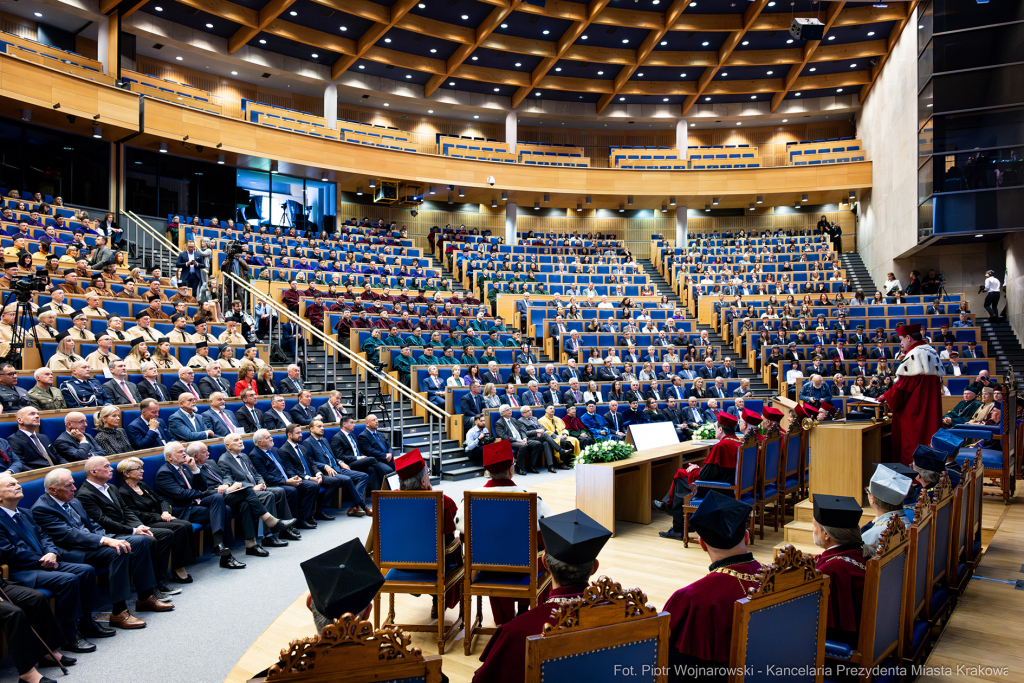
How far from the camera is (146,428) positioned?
17.0ft

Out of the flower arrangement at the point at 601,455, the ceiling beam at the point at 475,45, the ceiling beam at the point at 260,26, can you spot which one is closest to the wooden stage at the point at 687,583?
the flower arrangement at the point at 601,455

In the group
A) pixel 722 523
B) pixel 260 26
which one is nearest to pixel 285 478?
pixel 722 523

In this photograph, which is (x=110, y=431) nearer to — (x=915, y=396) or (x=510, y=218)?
(x=915, y=396)

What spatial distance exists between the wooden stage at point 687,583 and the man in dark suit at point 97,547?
0.81 m

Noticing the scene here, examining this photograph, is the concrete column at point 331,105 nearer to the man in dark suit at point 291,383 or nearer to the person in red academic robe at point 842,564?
the man in dark suit at point 291,383

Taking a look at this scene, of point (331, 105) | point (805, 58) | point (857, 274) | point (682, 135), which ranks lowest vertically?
point (857, 274)

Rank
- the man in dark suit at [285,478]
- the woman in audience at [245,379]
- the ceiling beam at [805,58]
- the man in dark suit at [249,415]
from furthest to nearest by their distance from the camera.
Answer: the ceiling beam at [805,58] < the woman in audience at [245,379] < the man in dark suit at [249,415] < the man in dark suit at [285,478]

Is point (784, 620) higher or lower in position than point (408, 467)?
lower

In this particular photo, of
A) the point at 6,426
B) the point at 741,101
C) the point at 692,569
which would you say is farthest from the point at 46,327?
the point at 741,101

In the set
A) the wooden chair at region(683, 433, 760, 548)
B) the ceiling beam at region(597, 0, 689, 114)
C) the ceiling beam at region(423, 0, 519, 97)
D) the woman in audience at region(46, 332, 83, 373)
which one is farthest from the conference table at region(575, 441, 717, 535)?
the ceiling beam at region(597, 0, 689, 114)

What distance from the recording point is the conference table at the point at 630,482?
5.11m

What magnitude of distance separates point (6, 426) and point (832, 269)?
18.5 metres

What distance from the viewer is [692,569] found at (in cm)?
430

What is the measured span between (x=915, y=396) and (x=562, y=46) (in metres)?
16.1
